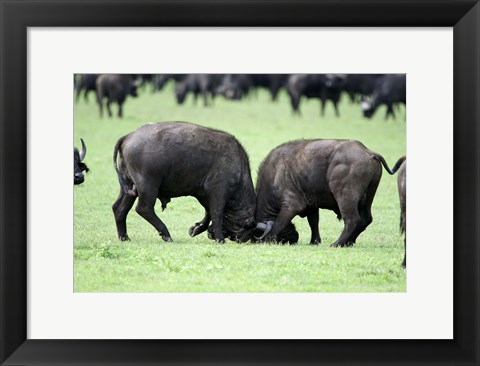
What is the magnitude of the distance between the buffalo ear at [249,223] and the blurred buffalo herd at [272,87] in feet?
23.3

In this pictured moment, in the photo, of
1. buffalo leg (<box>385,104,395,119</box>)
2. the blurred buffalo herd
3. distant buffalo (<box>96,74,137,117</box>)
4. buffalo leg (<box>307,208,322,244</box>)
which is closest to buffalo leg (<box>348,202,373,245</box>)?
buffalo leg (<box>307,208,322,244</box>)

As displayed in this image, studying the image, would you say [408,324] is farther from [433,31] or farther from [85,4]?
[85,4]

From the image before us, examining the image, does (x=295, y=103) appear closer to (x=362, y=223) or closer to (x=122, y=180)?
(x=362, y=223)

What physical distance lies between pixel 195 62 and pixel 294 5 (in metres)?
1.22

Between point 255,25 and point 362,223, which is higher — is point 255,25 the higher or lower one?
the higher one

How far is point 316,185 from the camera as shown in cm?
1424

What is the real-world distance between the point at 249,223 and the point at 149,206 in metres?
1.43

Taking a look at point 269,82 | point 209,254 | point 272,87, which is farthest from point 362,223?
point 269,82

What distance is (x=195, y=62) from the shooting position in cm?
1052

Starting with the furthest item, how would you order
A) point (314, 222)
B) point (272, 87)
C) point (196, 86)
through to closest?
point (272, 87) → point (196, 86) → point (314, 222)

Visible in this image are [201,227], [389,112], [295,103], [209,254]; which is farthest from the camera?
[295,103]

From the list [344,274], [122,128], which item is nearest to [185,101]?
[122,128]

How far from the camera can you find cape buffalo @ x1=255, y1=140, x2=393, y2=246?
45.5ft

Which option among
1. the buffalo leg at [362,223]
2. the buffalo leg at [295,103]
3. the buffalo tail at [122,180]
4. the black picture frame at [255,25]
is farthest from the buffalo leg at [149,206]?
the buffalo leg at [295,103]
